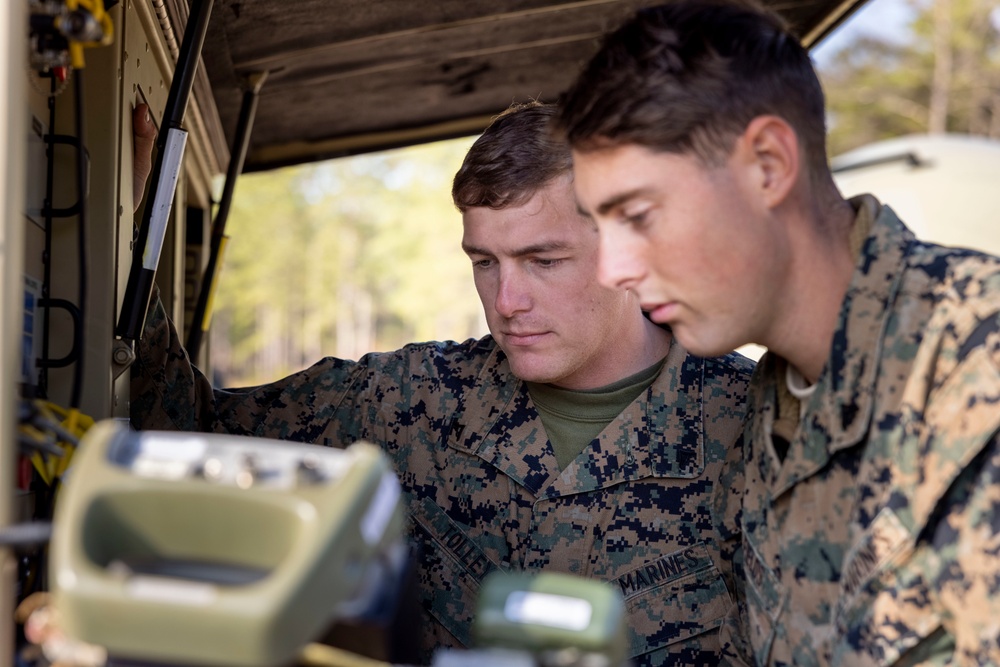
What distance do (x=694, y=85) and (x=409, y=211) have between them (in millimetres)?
29773

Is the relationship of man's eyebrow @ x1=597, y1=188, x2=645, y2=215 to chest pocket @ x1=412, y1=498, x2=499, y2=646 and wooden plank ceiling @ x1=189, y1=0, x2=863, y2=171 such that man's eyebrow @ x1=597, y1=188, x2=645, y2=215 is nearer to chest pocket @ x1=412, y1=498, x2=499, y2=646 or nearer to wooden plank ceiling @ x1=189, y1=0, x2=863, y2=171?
chest pocket @ x1=412, y1=498, x2=499, y2=646

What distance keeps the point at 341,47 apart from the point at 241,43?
31cm

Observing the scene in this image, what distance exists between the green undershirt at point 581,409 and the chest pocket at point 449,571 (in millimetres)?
288

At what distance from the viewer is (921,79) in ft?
98.1

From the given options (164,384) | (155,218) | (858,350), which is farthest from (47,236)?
(858,350)

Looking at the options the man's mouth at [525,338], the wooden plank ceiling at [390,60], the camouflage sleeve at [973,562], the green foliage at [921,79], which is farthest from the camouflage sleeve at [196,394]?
the green foliage at [921,79]

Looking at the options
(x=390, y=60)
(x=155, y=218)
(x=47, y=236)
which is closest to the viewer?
(x=47, y=236)

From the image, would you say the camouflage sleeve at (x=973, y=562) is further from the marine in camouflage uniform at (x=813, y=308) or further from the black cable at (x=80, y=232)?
the black cable at (x=80, y=232)

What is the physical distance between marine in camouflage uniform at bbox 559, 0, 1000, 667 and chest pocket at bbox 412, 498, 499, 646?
31.4 inches

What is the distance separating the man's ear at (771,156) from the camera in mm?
1717

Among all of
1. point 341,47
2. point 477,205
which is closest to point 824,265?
point 477,205

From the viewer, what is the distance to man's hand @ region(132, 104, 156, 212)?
7.45 ft

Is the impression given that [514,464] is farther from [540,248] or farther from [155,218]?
[155,218]

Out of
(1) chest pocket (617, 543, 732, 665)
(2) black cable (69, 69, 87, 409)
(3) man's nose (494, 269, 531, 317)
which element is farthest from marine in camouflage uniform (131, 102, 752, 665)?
(2) black cable (69, 69, 87, 409)
